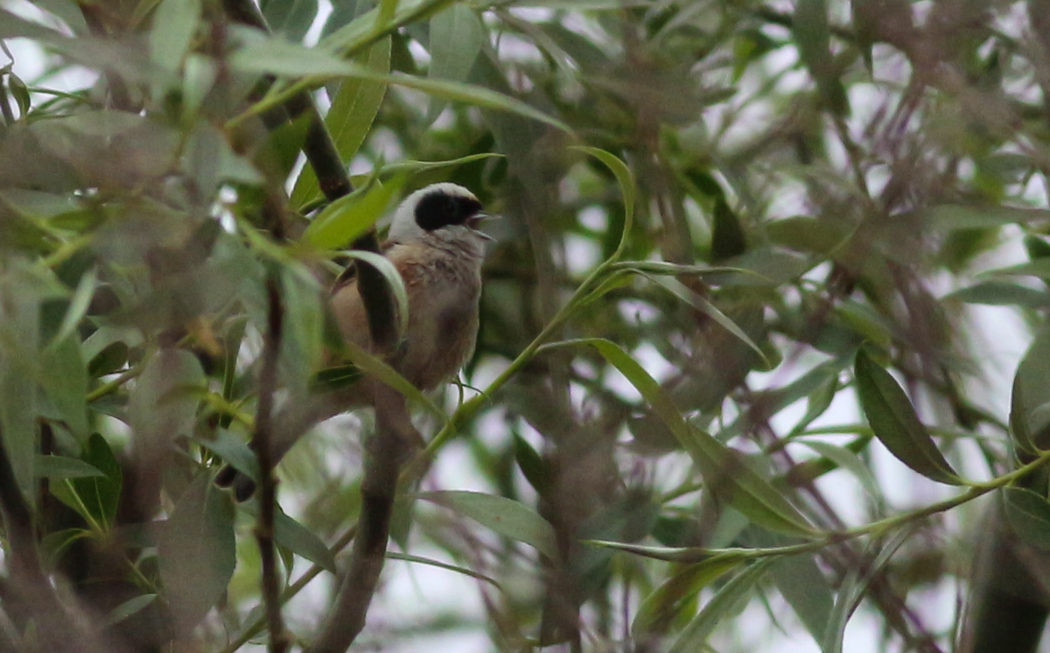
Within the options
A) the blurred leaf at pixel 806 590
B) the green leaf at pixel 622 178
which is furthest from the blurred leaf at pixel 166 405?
the blurred leaf at pixel 806 590

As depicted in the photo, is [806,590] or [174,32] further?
[806,590]

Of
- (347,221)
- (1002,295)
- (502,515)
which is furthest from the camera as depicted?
(1002,295)

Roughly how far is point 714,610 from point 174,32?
1.12m

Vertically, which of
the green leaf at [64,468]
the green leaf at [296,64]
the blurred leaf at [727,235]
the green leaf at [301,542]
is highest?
the green leaf at [296,64]

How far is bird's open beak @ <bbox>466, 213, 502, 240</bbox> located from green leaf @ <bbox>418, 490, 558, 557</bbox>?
1172 mm

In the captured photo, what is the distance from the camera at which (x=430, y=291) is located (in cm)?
324

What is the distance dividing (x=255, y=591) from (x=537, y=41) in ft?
4.85

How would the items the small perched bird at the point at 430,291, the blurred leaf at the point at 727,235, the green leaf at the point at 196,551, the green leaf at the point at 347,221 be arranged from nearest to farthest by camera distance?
1. the green leaf at the point at 347,221
2. the green leaf at the point at 196,551
3. the blurred leaf at the point at 727,235
4. the small perched bird at the point at 430,291

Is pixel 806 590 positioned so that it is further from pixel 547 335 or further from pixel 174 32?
pixel 174 32

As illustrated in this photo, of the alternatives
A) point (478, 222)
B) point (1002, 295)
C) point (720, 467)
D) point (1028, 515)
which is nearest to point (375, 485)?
point (720, 467)

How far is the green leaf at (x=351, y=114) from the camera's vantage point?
1.83 m

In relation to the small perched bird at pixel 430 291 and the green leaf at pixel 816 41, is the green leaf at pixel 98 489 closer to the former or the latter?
the small perched bird at pixel 430 291

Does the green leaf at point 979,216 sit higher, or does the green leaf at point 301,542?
the green leaf at point 979,216

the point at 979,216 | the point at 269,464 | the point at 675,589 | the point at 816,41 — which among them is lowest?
the point at 675,589
